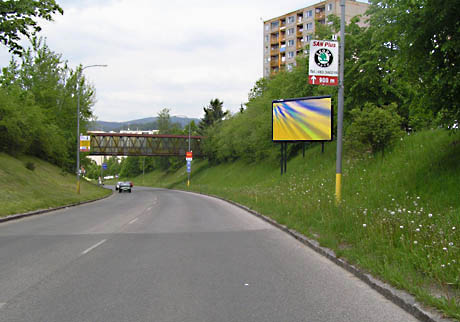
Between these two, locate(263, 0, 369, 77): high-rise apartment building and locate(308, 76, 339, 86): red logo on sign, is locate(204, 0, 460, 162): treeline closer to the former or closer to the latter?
locate(308, 76, 339, 86): red logo on sign

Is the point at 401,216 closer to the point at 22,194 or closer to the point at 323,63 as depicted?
the point at 323,63

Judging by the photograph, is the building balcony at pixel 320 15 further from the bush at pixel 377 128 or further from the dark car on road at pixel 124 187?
the bush at pixel 377 128

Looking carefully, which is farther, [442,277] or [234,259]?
[234,259]

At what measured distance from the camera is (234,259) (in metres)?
8.48

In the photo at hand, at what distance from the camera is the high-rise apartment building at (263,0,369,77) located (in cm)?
8019

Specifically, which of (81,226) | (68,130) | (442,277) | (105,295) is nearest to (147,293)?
(105,295)

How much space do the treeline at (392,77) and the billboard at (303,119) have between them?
4.81 feet

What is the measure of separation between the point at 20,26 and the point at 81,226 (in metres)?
8.04

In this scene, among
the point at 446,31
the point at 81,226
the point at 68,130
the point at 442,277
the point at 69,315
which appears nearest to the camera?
the point at 69,315

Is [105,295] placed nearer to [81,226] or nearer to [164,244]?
[164,244]

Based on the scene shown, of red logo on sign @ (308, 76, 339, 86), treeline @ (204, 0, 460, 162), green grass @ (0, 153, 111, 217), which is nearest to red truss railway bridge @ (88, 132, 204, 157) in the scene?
treeline @ (204, 0, 460, 162)

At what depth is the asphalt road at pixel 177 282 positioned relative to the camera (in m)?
5.02

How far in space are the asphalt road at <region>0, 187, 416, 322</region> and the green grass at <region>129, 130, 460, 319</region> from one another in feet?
1.82

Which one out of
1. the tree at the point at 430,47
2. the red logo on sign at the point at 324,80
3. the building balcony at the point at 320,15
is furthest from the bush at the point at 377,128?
the building balcony at the point at 320,15
